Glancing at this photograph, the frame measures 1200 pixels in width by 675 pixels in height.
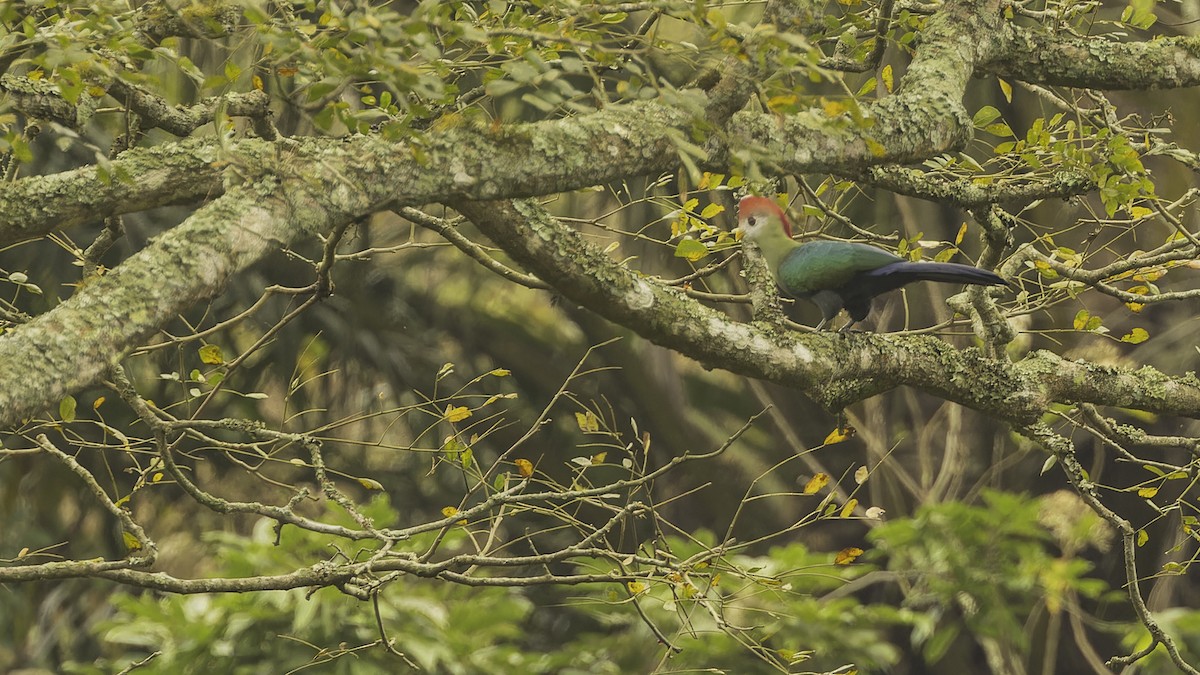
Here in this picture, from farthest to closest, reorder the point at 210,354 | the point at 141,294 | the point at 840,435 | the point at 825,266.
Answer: the point at 825,266 → the point at 840,435 → the point at 210,354 → the point at 141,294

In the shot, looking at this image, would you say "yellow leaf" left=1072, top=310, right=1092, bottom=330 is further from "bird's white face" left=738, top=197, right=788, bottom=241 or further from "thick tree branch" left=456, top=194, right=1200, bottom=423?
"bird's white face" left=738, top=197, right=788, bottom=241

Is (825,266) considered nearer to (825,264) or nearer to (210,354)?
(825,264)

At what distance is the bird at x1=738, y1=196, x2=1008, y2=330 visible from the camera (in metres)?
3.34

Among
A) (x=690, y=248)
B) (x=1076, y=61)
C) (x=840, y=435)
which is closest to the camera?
(x=690, y=248)

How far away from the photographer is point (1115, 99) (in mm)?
7512

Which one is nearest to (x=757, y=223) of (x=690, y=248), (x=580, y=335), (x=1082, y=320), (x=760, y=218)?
(x=760, y=218)

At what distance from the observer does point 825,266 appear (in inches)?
134

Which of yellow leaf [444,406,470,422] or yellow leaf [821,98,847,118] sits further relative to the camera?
yellow leaf [444,406,470,422]

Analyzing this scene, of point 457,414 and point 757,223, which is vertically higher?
point 757,223

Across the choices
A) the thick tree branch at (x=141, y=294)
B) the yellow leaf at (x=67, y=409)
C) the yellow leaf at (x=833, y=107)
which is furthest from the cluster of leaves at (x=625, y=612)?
the yellow leaf at (x=833, y=107)

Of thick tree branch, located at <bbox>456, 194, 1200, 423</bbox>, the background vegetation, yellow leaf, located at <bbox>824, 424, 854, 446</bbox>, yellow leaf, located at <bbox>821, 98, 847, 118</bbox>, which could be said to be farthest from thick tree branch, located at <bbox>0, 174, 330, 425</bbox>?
yellow leaf, located at <bbox>824, 424, 854, 446</bbox>

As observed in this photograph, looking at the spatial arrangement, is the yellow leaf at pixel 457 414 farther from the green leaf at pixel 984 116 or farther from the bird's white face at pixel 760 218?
the green leaf at pixel 984 116

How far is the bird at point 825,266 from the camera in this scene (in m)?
3.34

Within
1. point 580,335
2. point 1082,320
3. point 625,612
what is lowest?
point 625,612
